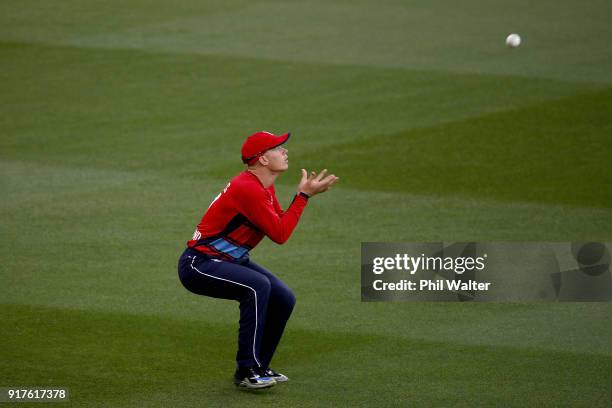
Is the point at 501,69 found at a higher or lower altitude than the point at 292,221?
higher

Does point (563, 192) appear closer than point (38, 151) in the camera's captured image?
Yes

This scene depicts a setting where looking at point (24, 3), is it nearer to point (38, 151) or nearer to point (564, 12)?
point (38, 151)

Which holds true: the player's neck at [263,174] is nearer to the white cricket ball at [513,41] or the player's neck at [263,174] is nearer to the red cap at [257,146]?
the red cap at [257,146]

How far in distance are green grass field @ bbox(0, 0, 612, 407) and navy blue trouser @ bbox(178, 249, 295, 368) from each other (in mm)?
380

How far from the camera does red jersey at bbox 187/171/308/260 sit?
8172 mm

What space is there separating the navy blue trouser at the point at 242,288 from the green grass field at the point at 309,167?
1.25ft

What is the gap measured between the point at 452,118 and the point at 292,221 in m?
9.42

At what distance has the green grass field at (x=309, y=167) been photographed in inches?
351

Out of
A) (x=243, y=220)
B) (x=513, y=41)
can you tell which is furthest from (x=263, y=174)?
(x=513, y=41)

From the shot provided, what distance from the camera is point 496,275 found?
35.7 feet

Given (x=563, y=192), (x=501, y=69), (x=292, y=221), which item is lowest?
(x=292, y=221)

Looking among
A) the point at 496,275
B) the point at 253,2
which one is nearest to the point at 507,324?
the point at 496,275

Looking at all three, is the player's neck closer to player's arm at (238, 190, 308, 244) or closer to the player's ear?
the player's ear

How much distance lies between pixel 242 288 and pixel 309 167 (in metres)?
7.16
